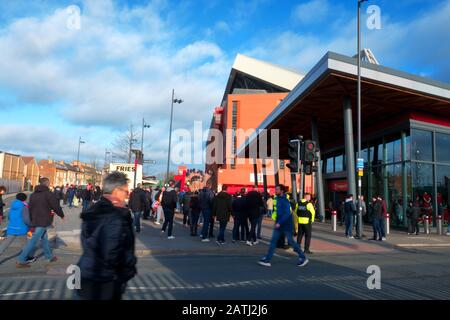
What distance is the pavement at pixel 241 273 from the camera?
21.4 feet

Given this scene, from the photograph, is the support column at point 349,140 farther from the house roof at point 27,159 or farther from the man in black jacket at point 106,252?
the house roof at point 27,159

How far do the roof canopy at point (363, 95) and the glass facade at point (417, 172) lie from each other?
145cm

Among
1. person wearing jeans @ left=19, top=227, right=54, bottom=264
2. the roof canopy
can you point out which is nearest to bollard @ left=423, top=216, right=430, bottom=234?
the roof canopy

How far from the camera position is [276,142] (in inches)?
1380

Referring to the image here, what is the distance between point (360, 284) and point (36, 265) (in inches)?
260

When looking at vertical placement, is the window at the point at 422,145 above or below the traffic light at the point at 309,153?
above

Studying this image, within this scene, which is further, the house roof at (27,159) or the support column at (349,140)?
the house roof at (27,159)

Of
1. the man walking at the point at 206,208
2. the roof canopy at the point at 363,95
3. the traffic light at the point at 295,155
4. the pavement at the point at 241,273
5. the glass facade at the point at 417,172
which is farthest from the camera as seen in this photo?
the glass facade at the point at 417,172

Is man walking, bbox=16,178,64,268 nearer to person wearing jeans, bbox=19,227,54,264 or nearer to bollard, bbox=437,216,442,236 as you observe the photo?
person wearing jeans, bbox=19,227,54,264

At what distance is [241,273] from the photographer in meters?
8.39

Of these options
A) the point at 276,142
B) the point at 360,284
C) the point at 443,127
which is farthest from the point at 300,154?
the point at 276,142

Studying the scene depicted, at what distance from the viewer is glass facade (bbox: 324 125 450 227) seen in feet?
70.8

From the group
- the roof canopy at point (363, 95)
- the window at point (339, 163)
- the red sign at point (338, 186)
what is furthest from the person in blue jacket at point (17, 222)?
the window at point (339, 163)
